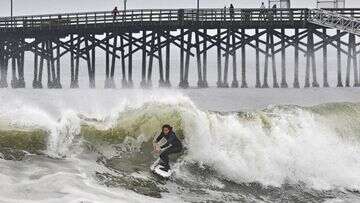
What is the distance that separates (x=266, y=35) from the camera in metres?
29.3

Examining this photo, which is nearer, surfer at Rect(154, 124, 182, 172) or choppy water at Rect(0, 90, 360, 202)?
choppy water at Rect(0, 90, 360, 202)

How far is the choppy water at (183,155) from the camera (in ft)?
31.2

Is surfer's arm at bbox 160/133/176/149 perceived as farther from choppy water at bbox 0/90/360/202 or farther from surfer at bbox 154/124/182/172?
choppy water at bbox 0/90/360/202

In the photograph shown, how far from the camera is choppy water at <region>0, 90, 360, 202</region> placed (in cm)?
951

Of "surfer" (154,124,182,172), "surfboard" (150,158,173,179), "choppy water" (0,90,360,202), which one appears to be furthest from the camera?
"surfer" (154,124,182,172)

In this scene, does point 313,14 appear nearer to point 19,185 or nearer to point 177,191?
point 177,191

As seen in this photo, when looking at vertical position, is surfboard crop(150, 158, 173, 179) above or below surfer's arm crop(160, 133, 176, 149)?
below

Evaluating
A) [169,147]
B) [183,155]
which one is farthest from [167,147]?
[183,155]

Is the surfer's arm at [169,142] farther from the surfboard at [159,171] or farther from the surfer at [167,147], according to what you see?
the surfboard at [159,171]

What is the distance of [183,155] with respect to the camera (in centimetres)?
1188

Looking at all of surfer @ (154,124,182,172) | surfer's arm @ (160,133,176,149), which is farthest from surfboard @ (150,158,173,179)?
surfer's arm @ (160,133,176,149)

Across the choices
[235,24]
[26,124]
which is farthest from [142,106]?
[235,24]

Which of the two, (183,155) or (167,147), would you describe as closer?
(167,147)

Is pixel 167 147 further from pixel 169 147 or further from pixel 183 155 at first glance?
pixel 183 155
